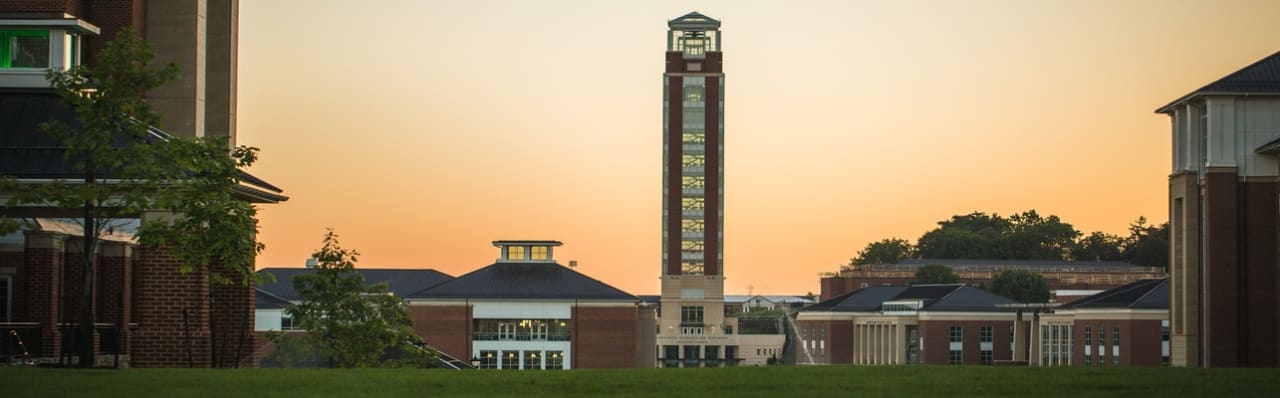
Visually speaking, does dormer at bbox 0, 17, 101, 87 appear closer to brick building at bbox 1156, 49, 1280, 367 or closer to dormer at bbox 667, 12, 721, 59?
brick building at bbox 1156, 49, 1280, 367

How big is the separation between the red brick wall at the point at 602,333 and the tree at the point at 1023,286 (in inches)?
2354

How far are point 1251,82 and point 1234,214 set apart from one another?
4.96 m

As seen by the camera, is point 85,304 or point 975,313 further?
point 975,313

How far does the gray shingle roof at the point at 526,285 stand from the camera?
401 ft

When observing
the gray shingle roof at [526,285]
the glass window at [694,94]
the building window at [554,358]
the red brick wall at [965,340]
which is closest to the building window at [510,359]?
the building window at [554,358]

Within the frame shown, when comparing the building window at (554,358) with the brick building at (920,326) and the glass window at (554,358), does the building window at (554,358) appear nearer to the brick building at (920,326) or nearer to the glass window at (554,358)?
the glass window at (554,358)

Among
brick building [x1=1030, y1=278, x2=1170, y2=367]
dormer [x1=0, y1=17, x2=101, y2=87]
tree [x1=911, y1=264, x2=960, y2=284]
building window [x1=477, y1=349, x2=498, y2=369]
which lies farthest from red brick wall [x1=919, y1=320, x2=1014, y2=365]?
dormer [x1=0, y1=17, x2=101, y2=87]

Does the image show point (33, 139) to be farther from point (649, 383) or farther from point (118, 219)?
point (649, 383)

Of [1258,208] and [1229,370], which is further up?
[1258,208]

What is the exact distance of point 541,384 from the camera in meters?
26.9

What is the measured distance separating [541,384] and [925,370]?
6951 mm

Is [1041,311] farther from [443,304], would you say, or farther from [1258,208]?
[1258,208]

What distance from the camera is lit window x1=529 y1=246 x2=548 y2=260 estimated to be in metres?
127

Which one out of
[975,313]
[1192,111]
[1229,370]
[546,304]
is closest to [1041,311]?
[975,313]
